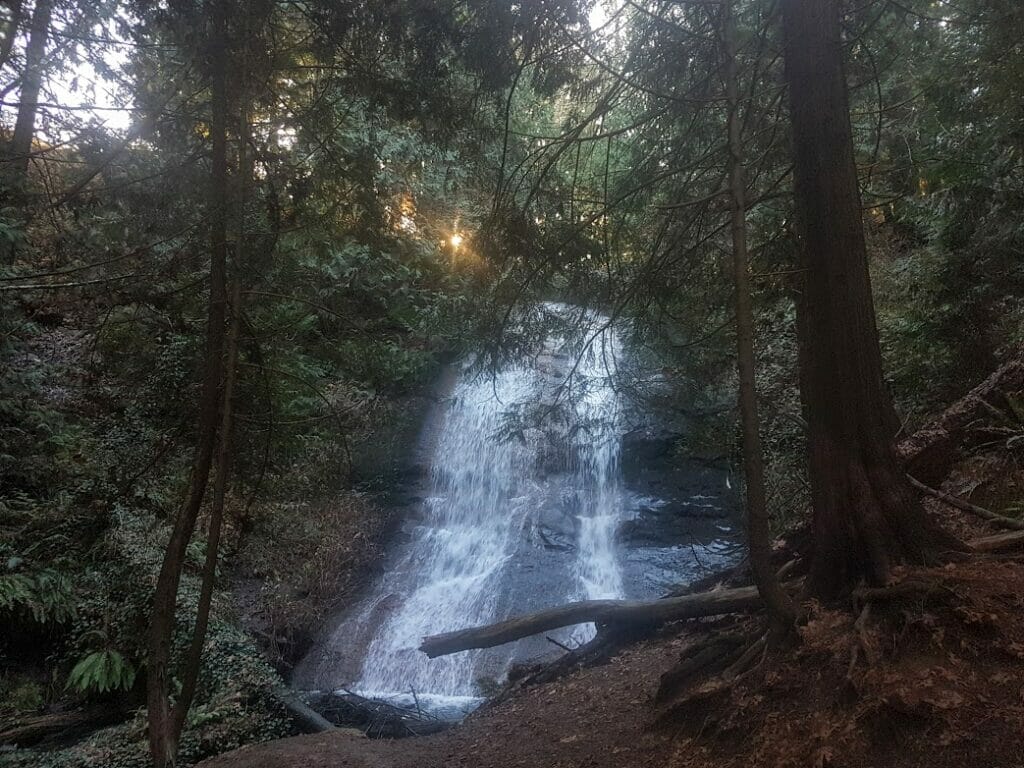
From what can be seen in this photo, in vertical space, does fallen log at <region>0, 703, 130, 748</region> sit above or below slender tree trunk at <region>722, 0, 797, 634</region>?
below

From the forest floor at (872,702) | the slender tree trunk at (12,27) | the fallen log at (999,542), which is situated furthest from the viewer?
the fallen log at (999,542)

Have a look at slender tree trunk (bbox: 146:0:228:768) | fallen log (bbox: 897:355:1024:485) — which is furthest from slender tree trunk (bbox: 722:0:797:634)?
slender tree trunk (bbox: 146:0:228:768)

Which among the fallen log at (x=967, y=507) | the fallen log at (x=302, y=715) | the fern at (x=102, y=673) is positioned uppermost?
the fallen log at (x=967, y=507)

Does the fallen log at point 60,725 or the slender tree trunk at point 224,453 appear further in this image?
the fallen log at point 60,725

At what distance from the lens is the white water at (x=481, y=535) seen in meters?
10.7

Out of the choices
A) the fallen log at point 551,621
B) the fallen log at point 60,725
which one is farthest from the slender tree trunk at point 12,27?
the fallen log at point 60,725

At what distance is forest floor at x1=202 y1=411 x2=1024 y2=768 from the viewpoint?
2.88 meters

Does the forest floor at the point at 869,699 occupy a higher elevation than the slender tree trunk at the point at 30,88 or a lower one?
lower

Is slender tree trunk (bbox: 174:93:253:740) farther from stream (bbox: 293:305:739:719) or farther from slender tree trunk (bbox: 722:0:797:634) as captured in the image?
stream (bbox: 293:305:739:719)

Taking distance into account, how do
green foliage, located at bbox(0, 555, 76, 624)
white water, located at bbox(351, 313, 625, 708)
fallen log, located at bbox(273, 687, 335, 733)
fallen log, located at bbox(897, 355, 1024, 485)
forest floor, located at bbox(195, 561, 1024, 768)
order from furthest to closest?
white water, located at bbox(351, 313, 625, 708) → fallen log, located at bbox(273, 687, 335, 733) → green foliage, located at bbox(0, 555, 76, 624) → fallen log, located at bbox(897, 355, 1024, 485) → forest floor, located at bbox(195, 561, 1024, 768)

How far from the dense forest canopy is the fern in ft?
0.14

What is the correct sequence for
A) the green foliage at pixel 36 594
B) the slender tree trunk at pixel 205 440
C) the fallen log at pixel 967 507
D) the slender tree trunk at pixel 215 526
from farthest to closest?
1. the green foliage at pixel 36 594
2. the fallen log at pixel 967 507
3. the slender tree trunk at pixel 215 526
4. the slender tree trunk at pixel 205 440

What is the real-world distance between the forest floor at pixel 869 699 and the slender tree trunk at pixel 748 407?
25 centimetres

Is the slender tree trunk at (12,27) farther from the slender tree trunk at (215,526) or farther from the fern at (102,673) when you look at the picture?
the fern at (102,673)
